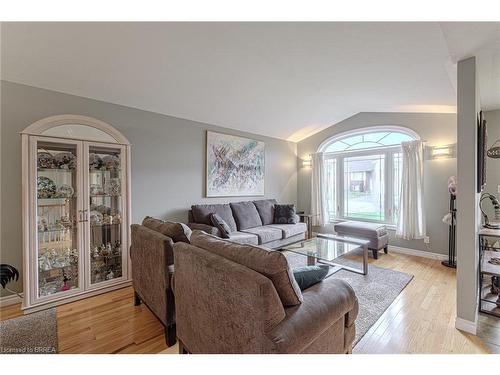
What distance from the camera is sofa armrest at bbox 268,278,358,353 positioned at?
43.4 inches

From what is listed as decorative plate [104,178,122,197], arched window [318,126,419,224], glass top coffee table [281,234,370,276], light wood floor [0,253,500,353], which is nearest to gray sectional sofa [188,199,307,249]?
glass top coffee table [281,234,370,276]

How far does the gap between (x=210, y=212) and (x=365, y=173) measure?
11.0 ft

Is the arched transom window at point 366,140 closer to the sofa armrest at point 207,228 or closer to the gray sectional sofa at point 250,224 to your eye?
the gray sectional sofa at point 250,224

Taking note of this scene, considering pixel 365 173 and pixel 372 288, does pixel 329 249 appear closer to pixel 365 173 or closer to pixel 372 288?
pixel 372 288

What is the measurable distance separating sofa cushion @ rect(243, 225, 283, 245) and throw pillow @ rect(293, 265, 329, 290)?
2.28 metres

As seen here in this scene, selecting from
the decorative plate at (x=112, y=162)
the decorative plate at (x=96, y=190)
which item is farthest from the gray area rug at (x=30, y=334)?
the decorative plate at (x=112, y=162)

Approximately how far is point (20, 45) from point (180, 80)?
142cm

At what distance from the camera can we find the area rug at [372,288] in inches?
85.5

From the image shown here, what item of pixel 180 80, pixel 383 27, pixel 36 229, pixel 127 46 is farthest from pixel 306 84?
pixel 36 229

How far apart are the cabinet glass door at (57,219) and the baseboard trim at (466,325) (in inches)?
148

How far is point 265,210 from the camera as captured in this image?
4828 millimetres

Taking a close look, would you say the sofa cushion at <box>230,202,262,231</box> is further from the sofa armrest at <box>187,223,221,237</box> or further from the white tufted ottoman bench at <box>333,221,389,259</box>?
the white tufted ottoman bench at <box>333,221,389,259</box>

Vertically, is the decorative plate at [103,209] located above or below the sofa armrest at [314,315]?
above
